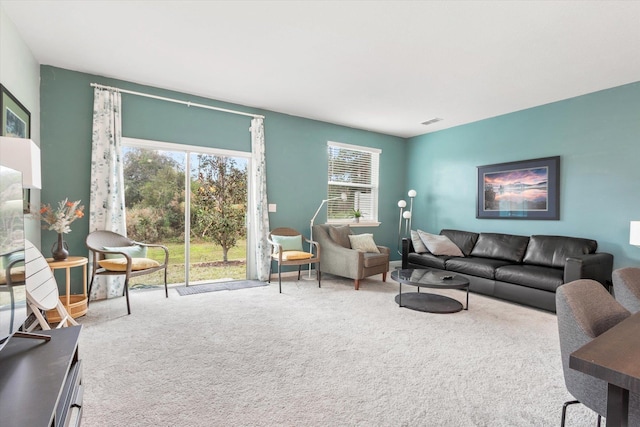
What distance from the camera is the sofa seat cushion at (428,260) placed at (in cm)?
474

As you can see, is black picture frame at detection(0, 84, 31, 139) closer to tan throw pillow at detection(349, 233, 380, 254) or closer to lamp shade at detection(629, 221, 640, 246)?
tan throw pillow at detection(349, 233, 380, 254)

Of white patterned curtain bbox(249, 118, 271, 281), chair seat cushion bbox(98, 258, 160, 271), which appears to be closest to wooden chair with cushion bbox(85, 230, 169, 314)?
chair seat cushion bbox(98, 258, 160, 271)

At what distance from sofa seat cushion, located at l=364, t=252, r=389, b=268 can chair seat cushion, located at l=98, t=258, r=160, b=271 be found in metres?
2.66

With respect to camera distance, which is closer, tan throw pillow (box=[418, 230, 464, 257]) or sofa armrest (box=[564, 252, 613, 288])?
sofa armrest (box=[564, 252, 613, 288])

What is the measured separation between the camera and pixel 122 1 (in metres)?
2.45

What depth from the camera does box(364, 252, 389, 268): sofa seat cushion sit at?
4.54m

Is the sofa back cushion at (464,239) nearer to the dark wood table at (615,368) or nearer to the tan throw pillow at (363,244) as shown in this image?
the tan throw pillow at (363,244)

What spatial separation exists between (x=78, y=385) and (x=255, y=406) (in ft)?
2.77

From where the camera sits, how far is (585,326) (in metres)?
1.17

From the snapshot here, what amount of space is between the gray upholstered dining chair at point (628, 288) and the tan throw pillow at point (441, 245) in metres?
3.12

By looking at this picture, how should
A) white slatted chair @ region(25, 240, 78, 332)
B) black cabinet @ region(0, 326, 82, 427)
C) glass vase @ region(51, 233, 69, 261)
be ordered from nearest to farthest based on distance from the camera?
black cabinet @ region(0, 326, 82, 427)
white slatted chair @ region(25, 240, 78, 332)
glass vase @ region(51, 233, 69, 261)

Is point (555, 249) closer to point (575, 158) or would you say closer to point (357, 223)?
point (575, 158)

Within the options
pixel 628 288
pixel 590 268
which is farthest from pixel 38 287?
pixel 590 268

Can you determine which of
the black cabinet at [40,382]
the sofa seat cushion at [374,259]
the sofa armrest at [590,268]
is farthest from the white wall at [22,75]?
the sofa armrest at [590,268]
